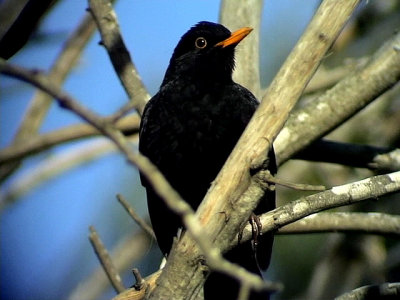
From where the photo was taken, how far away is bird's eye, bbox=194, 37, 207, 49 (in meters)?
6.57

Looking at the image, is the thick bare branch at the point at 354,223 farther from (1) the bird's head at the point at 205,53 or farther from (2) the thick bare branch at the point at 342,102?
(1) the bird's head at the point at 205,53

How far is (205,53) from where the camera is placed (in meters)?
6.56

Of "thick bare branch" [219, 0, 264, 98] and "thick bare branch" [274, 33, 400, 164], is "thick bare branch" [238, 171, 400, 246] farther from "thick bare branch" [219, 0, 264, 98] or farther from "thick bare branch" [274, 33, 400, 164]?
"thick bare branch" [219, 0, 264, 98]

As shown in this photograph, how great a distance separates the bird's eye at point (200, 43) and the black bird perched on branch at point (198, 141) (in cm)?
35

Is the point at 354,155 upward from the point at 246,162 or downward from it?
downward

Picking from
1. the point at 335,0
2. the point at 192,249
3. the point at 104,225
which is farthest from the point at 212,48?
the point at 104,225

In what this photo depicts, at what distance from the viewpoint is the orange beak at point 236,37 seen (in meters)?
6.24

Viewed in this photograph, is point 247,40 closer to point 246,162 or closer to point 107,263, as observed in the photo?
point 107,263

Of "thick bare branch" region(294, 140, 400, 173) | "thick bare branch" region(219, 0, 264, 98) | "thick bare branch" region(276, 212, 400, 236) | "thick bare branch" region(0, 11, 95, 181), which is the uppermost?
"thick bare branch" region(0, 11, 95, 181)

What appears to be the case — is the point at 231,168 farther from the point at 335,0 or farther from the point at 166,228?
the point at 166,228

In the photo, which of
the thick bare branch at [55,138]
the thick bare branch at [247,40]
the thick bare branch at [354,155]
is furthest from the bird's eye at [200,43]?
the thick bare branch at [354,155]

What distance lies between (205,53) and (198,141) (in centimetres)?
106

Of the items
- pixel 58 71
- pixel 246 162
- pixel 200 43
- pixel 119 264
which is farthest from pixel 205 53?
pixel 246 162

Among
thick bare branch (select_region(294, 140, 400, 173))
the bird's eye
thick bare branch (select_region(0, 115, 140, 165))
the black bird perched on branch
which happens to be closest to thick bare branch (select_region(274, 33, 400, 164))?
→ thick bare branch (select_region(294, 140, 400, 173))
